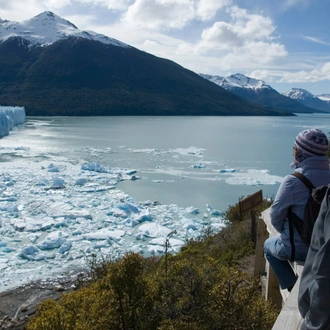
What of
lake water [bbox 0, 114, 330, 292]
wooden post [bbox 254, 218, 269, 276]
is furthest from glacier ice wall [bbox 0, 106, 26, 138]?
wooden post [bbox 254, 218, 269, 276]

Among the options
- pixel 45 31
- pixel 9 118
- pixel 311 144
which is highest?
pixel 45 31

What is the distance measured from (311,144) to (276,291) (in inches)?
45.7

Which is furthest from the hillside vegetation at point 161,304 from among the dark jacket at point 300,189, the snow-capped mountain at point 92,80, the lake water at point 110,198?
the snow-capped mountain at point 92,80

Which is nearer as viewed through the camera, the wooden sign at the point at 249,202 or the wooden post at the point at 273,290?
the wooden post at the point at 273,290

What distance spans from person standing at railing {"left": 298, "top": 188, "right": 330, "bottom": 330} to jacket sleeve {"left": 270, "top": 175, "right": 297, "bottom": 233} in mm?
811

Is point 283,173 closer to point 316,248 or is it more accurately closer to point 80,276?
point 80,276

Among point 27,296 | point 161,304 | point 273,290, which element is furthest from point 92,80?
point 161,304

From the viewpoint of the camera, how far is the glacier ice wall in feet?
87.8

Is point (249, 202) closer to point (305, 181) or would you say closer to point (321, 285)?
point (305, 181)

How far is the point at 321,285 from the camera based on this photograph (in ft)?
3.93

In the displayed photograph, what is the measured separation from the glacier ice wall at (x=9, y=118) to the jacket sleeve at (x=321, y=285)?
27.6 metres

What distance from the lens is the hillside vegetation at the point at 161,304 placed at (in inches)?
79.7

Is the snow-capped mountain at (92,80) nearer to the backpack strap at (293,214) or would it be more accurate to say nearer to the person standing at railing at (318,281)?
the backpack strap at (293,214)

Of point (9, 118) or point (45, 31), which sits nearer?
point (9, 118)
